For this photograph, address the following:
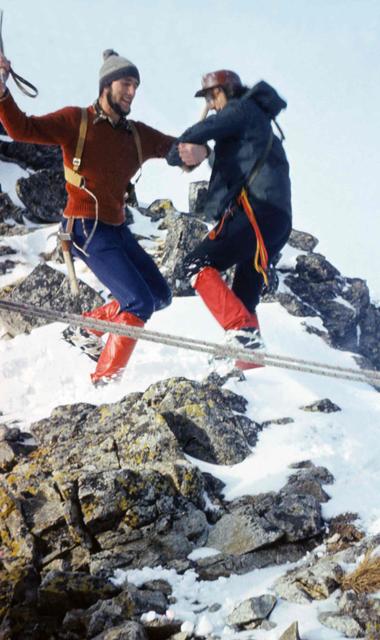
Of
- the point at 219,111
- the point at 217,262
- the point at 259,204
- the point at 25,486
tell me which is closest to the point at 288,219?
the point at 259,204

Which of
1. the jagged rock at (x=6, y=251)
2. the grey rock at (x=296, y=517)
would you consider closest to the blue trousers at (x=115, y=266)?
the grey rock at (x=296, y=517)

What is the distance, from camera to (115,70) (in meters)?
5.33

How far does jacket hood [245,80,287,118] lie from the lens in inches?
207

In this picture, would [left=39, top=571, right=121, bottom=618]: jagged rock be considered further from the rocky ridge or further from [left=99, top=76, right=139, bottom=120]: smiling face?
[left=99, top=76, right=139, bottom=120]: smiling face

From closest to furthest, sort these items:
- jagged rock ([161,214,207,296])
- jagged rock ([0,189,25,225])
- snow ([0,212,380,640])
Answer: snow ([0,212,380,640]), jagged rock ([161,214,207,296]), jagged rock ([0,189,25,225])

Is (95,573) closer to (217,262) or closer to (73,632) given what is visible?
(73,632)

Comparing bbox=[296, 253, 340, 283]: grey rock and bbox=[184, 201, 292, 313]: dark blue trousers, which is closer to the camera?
bbox=[184, 201, 292, 313]: dark blue trousers

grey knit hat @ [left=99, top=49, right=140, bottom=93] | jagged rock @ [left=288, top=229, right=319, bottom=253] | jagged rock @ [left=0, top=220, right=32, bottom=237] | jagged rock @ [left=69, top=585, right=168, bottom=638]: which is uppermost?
grey knit hat @ [left=99, top=49, right=140, bottom=93]

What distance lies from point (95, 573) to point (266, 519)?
7.02ft

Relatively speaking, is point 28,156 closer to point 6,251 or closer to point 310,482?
point 6,251

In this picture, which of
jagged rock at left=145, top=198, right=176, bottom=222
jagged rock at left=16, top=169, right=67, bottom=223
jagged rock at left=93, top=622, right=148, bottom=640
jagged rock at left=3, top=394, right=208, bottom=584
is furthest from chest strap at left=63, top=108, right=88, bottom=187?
jagged rock at left=145, top=198, right=176, bottom=222

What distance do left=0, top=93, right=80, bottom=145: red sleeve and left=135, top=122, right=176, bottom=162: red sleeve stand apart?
0.72 metres

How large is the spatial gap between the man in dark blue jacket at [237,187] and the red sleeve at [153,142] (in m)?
0.45

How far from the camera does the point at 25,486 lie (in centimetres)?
686
